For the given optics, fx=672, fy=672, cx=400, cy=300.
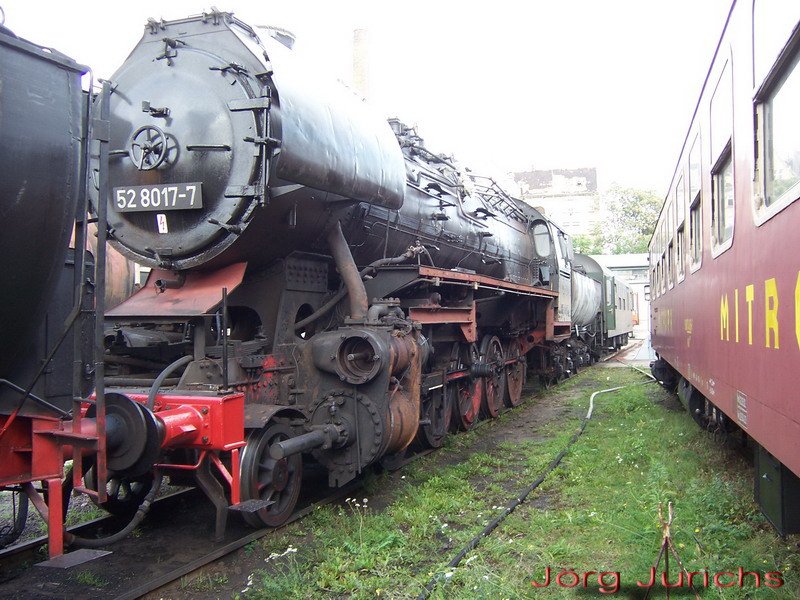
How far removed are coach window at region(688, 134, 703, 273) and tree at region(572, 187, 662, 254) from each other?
4777 cm

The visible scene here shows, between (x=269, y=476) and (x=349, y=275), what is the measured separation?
1.73 m

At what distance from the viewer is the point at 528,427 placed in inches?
354

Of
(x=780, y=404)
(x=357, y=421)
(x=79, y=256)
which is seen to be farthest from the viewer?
(x=357, y=421)

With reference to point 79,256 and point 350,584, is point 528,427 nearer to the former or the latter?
point 350,584

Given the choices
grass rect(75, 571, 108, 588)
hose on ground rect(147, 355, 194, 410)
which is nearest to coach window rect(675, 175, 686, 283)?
hose on ground rect(147, 355, 194, 410)

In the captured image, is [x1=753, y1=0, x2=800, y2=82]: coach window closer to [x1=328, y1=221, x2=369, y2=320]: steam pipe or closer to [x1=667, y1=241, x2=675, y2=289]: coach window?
[x1=328, y1=221, x2=369, y2=320]: steam pipe

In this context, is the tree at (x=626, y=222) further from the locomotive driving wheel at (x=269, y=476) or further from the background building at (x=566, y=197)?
the locomotive driving wheel at (x=269, y=476)

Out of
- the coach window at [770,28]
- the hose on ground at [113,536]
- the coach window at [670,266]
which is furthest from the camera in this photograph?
the coach window at [670,266]

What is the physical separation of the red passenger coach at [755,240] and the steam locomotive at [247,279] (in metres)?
2.27

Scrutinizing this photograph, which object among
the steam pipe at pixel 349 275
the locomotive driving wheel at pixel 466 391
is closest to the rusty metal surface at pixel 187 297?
the steam pipe at pixel 349 275

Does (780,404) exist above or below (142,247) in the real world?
below

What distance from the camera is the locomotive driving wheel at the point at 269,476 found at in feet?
13.7

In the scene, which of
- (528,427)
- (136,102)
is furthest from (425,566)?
(528,427)

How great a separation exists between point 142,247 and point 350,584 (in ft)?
8.72
